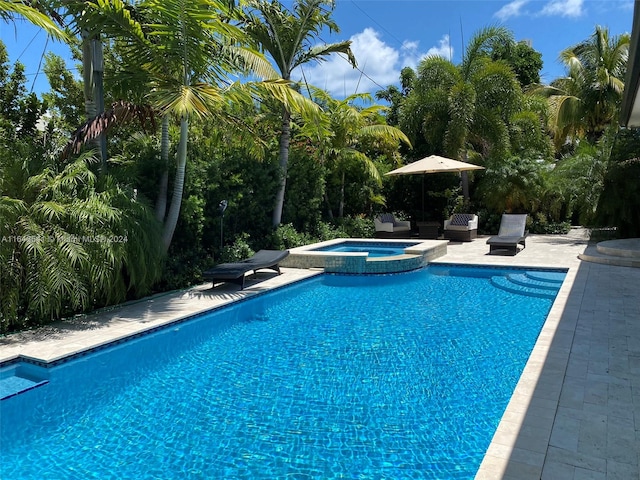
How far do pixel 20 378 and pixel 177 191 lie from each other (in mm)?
4933

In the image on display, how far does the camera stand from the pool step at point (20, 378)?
5098mm

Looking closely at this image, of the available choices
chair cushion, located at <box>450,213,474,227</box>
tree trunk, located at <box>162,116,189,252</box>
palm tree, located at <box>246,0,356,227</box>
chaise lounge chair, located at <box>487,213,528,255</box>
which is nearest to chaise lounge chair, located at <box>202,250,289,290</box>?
tree trunk, located at <box>162,116,189,252</box>

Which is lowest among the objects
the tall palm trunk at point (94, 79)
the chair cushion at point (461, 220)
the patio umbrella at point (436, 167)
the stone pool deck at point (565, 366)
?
the stone pool deck at point (565, 366)

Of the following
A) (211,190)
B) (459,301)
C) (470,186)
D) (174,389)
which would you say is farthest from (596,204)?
(174,389)

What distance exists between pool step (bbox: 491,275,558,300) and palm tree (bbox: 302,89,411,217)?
7.66 metres

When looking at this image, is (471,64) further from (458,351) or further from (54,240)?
(54,240)

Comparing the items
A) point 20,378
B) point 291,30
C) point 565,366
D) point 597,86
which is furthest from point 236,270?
point 597,86

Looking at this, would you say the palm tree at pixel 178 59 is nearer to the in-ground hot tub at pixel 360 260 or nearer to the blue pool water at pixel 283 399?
the blue pool water at pixel 283 399

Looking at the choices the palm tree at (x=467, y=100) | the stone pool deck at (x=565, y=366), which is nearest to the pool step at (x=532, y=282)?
the stone pool deck at (x=565, y=366)

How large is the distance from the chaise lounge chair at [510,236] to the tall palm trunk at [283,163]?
6.77m

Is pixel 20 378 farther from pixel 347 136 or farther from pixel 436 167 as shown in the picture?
pixel 436 167

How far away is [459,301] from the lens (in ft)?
30.0

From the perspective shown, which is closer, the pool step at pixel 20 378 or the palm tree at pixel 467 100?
the pool step at pixel 20 378

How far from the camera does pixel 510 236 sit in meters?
14.1
